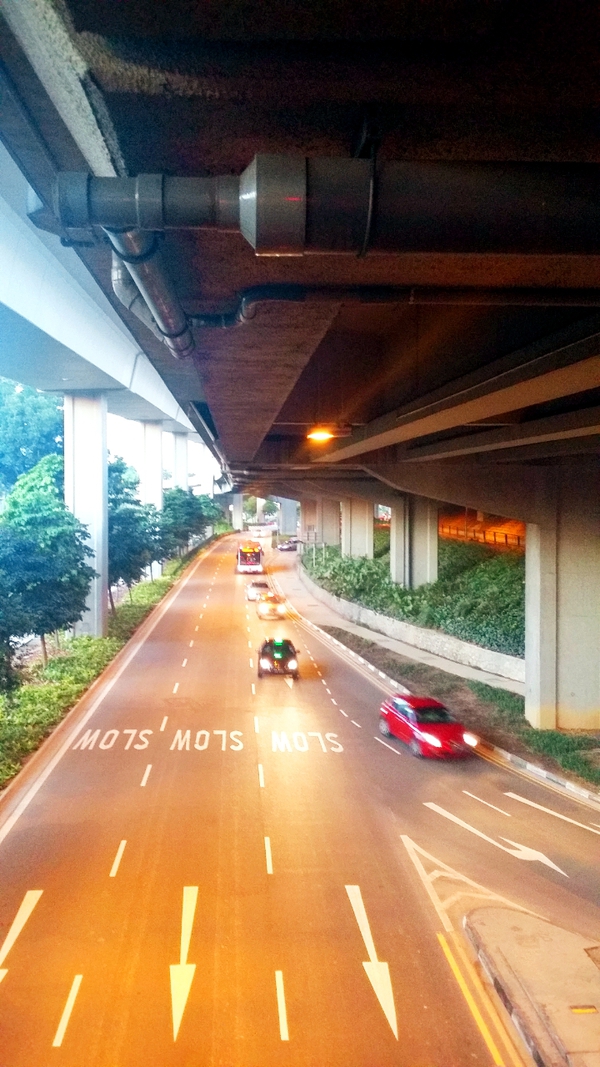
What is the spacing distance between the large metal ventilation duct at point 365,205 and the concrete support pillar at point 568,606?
15.7 m

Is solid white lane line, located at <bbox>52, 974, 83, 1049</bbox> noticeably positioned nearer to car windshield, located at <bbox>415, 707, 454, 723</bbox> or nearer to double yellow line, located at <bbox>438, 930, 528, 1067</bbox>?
double yellow line, located at <bbox>438, 930, 528, 1067</bbox>

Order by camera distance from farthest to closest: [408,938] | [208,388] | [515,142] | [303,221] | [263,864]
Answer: [263,864] < [208,388] < [408,938] < [515,142] < [303,221]

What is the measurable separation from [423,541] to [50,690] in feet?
72.6

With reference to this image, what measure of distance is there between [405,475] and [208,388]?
12958 mm

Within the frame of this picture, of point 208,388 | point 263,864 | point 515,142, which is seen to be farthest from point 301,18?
point 263,864

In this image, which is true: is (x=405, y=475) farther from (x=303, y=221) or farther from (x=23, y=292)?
(x=303, y=221)

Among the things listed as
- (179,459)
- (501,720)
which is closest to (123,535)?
(501,720)

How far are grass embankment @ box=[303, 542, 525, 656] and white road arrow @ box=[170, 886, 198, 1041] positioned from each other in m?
16.6

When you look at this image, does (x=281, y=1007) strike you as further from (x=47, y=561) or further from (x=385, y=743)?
(x=47, y=561)

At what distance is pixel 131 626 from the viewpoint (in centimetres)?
3272

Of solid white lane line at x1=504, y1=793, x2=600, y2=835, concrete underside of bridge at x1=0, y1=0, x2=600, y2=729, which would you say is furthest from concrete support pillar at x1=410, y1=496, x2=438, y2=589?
concrete underside of bridge at x1=0, y1=0, x2=600, y2=729

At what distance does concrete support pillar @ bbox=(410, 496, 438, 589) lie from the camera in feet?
120

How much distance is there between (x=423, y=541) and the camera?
3700cm

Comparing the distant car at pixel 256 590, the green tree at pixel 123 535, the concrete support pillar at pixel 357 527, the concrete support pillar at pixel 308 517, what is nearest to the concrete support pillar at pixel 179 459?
the concrete support pillar at pixel 308 517
